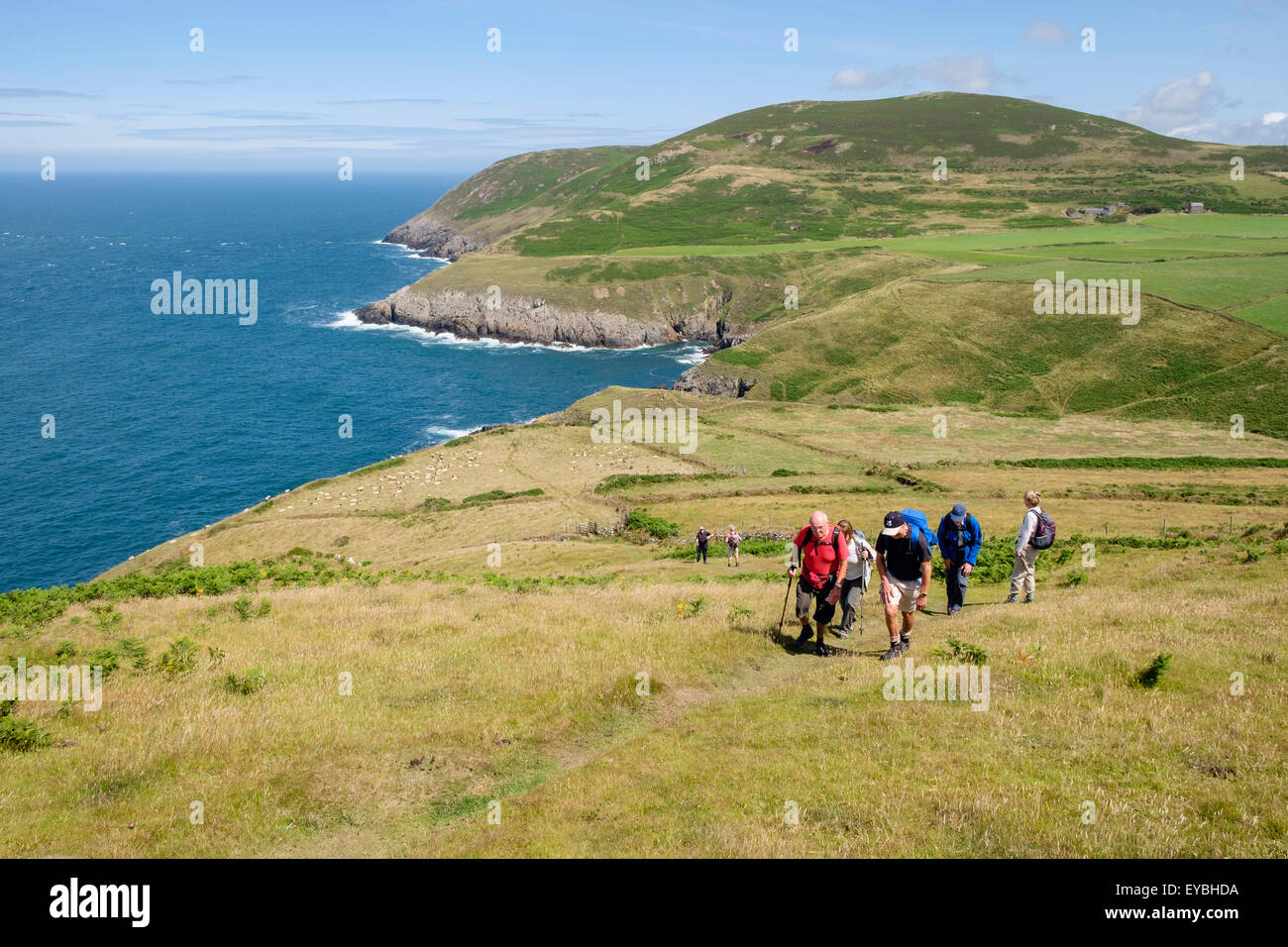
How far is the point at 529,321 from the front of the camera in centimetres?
15488

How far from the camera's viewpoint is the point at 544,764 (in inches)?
514

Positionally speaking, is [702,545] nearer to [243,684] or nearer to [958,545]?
[958,545]

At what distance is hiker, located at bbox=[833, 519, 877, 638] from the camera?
57.1 feet

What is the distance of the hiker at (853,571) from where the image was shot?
17.4m

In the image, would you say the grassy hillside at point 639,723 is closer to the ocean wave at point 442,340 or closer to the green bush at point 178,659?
the green bush at point 178,659

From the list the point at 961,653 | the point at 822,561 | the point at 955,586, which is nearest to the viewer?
the point at 961,653

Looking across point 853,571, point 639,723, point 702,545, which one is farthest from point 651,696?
point 702,545

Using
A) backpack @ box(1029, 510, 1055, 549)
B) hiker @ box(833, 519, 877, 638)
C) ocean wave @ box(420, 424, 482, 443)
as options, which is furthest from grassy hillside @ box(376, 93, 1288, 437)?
hiker @ box(833, 519, 877, 638)

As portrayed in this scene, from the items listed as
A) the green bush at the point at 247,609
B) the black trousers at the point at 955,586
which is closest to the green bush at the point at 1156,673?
the black trousers at the point at 955,586

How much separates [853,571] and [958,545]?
3861mm

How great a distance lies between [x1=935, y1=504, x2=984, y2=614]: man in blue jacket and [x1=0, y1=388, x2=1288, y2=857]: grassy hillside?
2.90 feet

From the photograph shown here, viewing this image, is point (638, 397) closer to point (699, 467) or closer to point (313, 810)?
point (699, 467)
